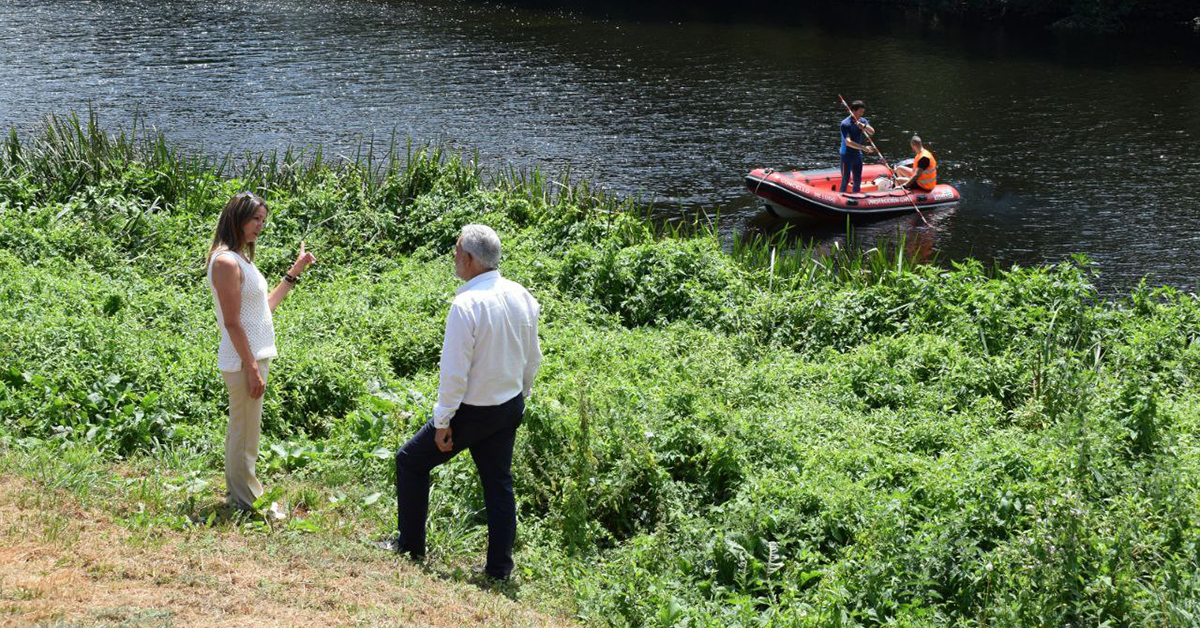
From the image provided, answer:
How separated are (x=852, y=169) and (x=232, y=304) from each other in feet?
46.3

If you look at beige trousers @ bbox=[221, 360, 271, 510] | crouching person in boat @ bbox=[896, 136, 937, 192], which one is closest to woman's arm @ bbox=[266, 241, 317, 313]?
beige trousers @ bbox=[221, 360, 271, 510]

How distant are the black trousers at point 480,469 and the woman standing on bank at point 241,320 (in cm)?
91

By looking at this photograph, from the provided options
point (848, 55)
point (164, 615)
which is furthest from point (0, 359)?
point (848, 55)

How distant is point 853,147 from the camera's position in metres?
17.7

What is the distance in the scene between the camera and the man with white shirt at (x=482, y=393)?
17.1 ft

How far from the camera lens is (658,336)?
9562 mm

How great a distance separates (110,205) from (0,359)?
4.98 m

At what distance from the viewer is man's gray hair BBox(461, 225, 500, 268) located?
5.33m

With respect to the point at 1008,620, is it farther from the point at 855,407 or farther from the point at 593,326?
the point at 593,326

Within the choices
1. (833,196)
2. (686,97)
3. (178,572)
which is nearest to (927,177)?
(833,196)

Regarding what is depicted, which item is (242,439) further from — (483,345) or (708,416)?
(708,416)

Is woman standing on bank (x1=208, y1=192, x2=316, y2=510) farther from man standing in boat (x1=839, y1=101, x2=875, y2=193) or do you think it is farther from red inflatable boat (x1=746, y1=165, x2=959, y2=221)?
man standing in boat (x1=839, y1=101, x2=875, y2=193)

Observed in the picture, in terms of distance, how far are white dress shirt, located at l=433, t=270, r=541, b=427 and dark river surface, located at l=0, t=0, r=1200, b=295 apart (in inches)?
453

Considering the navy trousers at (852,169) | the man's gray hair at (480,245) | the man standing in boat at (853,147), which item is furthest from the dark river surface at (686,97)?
the man's gray hair at (480,245)
